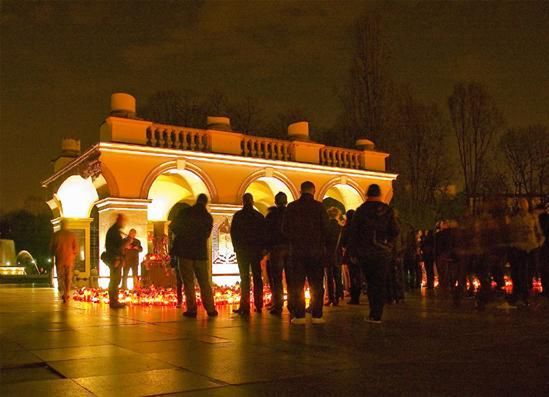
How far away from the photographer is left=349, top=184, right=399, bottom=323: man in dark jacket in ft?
27.4

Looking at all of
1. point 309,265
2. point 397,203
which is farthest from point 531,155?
point 309,265

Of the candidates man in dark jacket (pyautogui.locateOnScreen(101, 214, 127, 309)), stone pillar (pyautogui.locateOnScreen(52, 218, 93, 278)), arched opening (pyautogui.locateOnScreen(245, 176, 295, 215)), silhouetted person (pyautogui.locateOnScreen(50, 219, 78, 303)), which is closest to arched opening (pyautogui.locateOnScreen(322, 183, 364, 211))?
arched opening (pyautogui.locateOnScreen(245, 176, 295, 215))

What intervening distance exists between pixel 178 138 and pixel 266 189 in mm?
4657

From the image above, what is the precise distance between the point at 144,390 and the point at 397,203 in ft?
96.5

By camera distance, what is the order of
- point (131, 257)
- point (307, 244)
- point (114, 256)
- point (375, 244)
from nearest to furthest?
point (375, 244)
point (307, 244)
point (114, 256)
point (131, 257)

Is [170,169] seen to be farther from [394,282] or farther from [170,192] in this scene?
[394,282]

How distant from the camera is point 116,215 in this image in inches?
675

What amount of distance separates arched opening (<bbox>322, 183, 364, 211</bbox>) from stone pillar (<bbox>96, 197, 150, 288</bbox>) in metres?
7.41

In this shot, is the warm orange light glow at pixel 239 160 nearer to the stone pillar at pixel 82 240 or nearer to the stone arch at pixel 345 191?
the stone arch at pixel 345 191

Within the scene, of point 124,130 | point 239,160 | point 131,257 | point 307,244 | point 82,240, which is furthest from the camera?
point 82,240

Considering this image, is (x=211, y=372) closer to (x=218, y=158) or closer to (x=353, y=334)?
(x=353, y=334)

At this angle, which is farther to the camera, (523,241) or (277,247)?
(523,241)

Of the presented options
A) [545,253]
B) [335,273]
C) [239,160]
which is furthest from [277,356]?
[239,160]

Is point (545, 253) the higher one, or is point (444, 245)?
point (444, 245)
